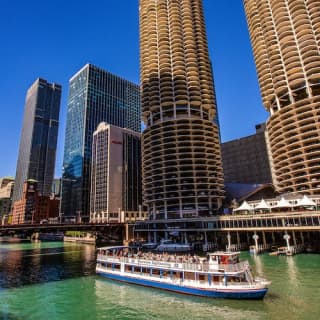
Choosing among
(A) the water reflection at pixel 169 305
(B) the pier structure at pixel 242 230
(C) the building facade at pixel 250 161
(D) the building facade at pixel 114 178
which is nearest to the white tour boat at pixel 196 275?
(A) the water reflection at pixel 169 305

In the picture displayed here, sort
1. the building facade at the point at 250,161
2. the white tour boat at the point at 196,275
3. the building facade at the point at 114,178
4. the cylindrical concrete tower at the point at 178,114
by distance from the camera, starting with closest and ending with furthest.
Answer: the white tour boat at the point at 196,275 < the cylindrical concrete tower at the point at 178,114 < the building facade at the point at 250,161 < the building facade at the point at 114,178

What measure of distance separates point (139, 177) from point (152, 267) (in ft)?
503

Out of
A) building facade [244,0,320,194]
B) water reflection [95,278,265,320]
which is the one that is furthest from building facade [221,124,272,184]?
water reflection [95,278,265,320]

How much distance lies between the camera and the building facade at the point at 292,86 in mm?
99875

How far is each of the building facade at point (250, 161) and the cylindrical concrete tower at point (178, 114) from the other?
63.0 meters

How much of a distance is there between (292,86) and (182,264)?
10184cm

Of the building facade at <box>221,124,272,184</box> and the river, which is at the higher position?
the building facade at <box>221,124,272,184</box>

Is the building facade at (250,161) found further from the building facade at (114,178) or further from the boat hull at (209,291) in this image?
the boat hull at (209,291)

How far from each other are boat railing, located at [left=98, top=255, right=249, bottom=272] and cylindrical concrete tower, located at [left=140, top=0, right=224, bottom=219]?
73.2 metres

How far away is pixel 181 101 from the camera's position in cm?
13350

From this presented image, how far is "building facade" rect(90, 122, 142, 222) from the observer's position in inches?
7126

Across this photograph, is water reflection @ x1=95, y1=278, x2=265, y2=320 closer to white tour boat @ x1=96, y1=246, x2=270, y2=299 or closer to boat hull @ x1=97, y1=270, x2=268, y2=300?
boat hull @ x1=97, y1=270, x2=268, y2=300

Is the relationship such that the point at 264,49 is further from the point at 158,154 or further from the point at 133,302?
the point at 133,302

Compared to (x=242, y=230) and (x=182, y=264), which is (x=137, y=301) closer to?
(x=182, y=264)
